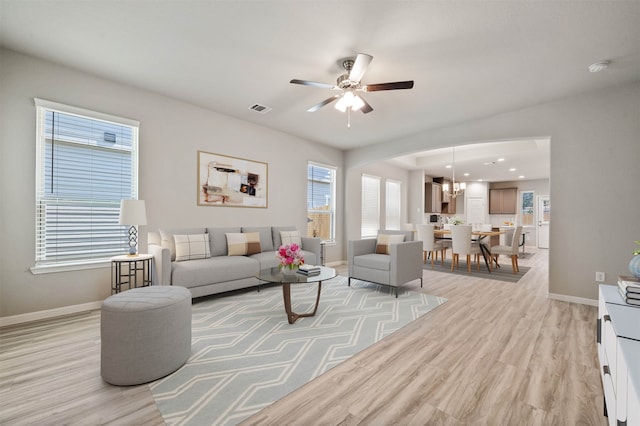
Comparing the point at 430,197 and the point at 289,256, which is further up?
the point at 430,197

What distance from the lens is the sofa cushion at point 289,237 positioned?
4805 mm

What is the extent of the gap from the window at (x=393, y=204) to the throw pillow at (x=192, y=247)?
5.66 metres

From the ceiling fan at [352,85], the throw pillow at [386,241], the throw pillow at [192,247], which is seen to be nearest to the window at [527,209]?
the throw pillow at [386,241]

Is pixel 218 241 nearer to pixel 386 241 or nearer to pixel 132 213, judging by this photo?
pixel 132 213

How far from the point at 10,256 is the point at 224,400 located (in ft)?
9.51

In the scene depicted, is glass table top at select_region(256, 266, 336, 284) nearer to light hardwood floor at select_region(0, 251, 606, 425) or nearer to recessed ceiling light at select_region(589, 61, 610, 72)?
light hardwood floor at select_region(0, 251, 606, 425)

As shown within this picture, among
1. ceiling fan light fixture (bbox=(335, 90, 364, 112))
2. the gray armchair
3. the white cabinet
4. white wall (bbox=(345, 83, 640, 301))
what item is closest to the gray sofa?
the gray armchair

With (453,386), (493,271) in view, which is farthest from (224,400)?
(493,271)

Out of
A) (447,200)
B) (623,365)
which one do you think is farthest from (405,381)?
(447,200)

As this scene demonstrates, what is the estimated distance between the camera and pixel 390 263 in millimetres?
3848

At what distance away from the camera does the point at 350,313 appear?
10.4ft

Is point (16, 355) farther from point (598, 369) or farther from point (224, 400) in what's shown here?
A: point (598, 369)

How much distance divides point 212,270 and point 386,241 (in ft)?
8.89

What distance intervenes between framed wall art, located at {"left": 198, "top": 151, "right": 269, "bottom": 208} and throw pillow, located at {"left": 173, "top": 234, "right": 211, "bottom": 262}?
0.68 meters
